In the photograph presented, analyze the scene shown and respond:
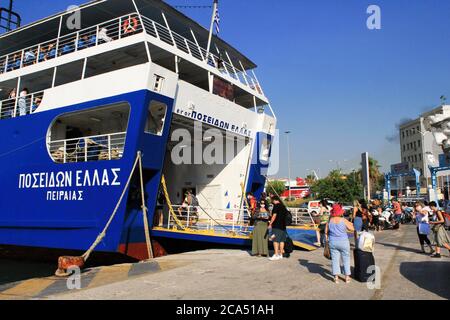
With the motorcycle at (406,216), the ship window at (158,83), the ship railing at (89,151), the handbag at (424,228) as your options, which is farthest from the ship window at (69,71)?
the motorcycle at (406,216)

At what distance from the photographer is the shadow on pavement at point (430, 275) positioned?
5.15 meters

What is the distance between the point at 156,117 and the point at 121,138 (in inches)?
48.1

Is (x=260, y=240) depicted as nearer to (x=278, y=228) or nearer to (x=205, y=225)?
(x=278, y=228)

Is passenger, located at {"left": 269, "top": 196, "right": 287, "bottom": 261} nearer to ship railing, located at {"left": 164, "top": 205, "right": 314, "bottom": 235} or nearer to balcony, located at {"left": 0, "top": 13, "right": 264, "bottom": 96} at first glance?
ship railing, located at {"left": 164, "top": 205, "right": 314, "bottom": 235}

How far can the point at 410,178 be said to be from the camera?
2431 inches

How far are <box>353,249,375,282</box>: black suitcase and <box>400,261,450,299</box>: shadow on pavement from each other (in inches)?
27.3

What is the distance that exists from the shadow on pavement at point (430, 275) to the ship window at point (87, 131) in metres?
7.27

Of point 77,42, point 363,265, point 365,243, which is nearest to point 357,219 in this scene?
point 365,243

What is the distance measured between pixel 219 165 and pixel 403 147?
5959 centimetres

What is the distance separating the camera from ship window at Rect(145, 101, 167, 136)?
32.4ft

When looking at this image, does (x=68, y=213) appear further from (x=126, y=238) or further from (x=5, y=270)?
(x=5, y=270)

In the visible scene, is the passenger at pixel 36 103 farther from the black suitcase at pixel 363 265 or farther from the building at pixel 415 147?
the building at pixel 415 147
